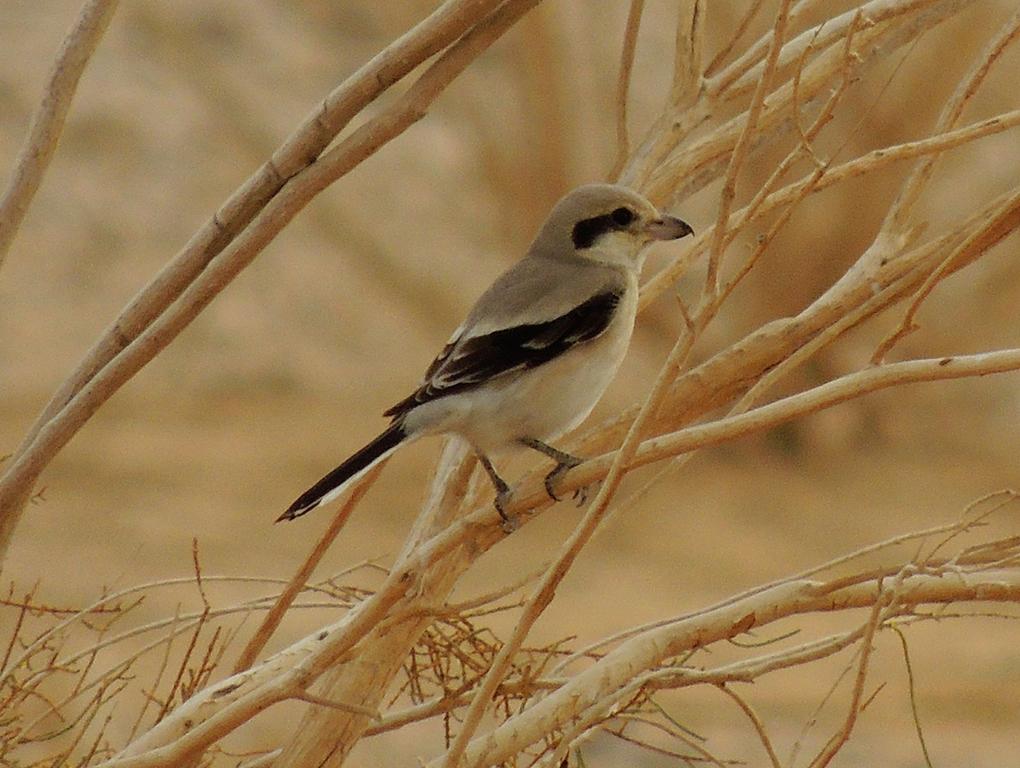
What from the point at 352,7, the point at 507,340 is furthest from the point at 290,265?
the point at 507,340

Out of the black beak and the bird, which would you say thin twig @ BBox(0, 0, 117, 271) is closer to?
the bird

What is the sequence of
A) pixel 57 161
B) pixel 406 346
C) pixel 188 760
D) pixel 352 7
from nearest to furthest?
1. pixel 188 760
2. pixel 406 346
3. pixel 57 161
4. pixel 352 7

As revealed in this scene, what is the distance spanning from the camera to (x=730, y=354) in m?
1.10

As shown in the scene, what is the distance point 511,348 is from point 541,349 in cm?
3

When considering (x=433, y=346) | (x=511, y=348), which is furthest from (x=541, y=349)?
(x=433, y=346)

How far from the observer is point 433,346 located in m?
5.38

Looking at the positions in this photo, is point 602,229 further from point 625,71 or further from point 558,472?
point 558,472

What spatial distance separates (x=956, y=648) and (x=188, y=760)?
3.29 meters

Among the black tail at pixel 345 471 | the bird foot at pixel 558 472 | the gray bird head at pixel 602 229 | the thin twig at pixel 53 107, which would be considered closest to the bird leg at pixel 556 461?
the bird foot at pixel 558 472

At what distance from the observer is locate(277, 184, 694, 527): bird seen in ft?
5.23

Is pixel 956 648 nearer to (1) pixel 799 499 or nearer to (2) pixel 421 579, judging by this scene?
(1) pixel 799 499

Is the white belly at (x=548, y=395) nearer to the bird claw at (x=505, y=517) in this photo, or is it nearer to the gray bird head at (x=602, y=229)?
the gray bird head at (x=602, y=229)

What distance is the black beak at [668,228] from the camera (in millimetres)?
1766

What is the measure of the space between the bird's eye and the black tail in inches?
13.7
